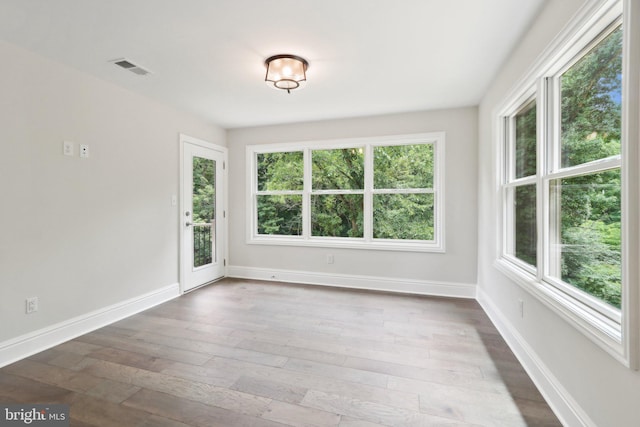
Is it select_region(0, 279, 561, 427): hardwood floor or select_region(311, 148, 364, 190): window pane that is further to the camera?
select_region(311, 148, 364, 190): window pane

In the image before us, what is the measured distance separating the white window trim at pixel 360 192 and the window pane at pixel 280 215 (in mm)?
88

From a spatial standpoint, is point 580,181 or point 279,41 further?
point 279,41

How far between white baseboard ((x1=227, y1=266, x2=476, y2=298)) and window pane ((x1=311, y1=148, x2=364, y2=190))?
1328 millimetres

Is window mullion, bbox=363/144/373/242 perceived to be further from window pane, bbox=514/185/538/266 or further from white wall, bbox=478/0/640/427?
window pane, bbox=514/185/538/266

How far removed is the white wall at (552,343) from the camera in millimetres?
1270

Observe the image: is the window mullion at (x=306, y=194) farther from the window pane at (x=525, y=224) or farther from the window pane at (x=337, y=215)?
the window pane at (x=525, y=224)

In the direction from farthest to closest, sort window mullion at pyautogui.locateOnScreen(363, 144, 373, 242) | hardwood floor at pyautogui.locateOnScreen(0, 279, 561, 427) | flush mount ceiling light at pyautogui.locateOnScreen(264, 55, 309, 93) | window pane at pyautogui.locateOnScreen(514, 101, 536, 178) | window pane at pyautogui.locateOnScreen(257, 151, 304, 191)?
window pane at pyautogui.locateOnScreen(257, 151, 304, 191), window mullion at pyautogui.locateOnScreen(363, 144, 373, 242), flush mount ceiling light at pyautogui.locateOnScreen(264, 55, 309, 93), window pane at pyautogui.locateOnScreen(514, 101, 536, 178), hardwood floor at pyautogui.locateOnScreen(0, 279, 561, 427)

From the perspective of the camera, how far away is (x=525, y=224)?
97.6 inches

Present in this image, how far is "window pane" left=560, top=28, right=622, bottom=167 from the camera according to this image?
1398mm

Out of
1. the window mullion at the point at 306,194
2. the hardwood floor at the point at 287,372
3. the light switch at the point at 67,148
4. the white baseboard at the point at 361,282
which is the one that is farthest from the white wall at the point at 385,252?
the light switch at the point at 67,148

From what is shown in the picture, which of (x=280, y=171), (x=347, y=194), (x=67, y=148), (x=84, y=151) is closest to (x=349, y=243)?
(x=347, y=194)

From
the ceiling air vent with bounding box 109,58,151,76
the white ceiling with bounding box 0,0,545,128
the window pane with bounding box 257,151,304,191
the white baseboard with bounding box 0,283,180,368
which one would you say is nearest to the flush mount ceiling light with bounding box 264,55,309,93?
the white ceiling with bounding box 0,0,545,128

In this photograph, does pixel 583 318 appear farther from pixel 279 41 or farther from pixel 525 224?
pixel 279 41

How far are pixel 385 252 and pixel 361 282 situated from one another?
1.82 feet
